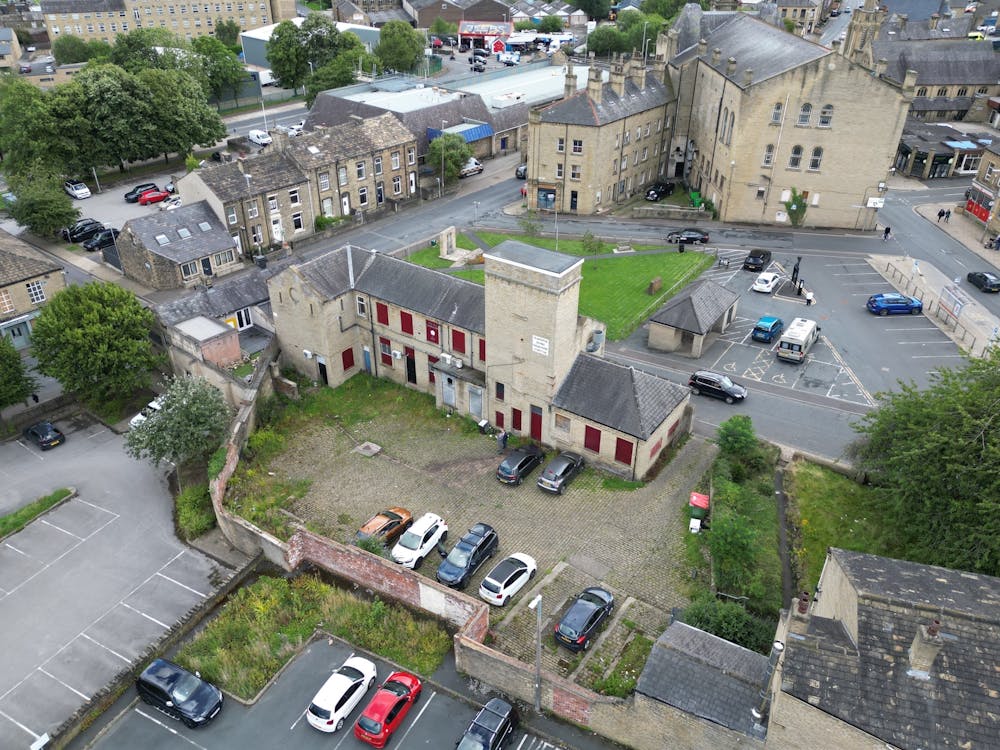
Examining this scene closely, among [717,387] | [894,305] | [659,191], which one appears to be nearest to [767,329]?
[717,387]

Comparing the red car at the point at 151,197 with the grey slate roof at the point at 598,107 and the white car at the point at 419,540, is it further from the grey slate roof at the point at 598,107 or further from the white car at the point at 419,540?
the white car at the point at 419,540

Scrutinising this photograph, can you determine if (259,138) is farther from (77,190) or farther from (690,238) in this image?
(690,238)

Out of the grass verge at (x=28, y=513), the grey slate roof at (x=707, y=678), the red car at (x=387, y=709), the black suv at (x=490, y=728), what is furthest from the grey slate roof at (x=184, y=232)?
the grey slate roof at (x=707, y=678)

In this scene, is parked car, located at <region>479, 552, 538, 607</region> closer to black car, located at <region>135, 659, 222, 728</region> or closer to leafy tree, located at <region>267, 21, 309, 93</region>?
black car, located at <region>135, 659, 222, 728</region>

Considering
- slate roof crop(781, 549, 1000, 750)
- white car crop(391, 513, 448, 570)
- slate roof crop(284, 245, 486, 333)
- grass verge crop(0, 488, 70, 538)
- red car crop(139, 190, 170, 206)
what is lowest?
grass verge crop(0, 488, 70, 538)

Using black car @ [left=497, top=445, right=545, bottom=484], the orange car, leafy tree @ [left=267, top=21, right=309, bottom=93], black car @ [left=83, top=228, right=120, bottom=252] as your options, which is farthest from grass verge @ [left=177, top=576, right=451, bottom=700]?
leafy tree @ [left=267, top=21, right=309, bottom=93]

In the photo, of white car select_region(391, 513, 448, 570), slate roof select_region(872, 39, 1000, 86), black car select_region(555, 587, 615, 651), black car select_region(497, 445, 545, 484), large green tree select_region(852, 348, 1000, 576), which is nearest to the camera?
black car select_region(555, 587, 615, 651)
